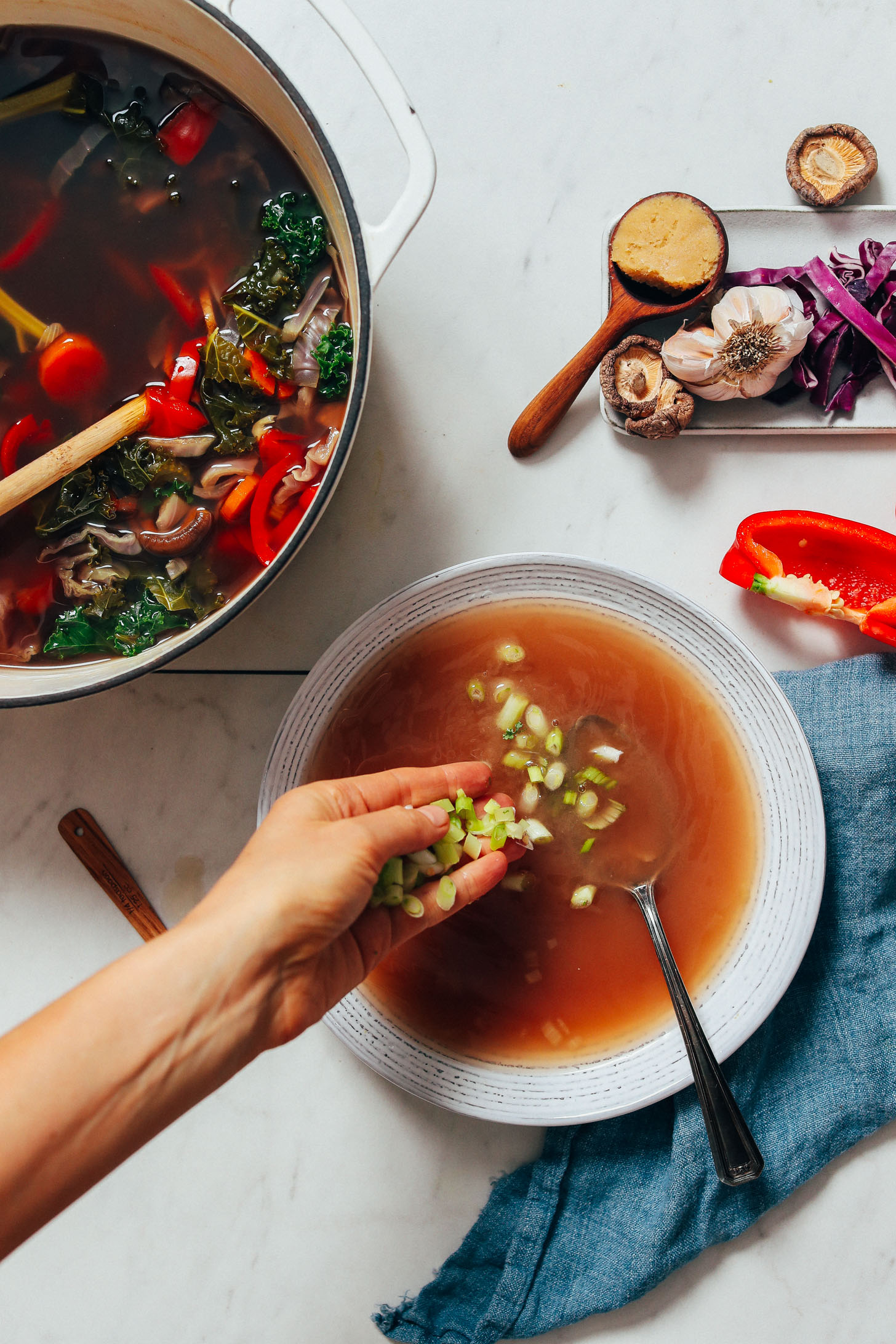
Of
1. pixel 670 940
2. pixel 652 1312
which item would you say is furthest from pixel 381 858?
pixel 652 1312

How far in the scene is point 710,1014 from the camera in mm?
1348

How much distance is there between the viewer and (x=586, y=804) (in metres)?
1.38

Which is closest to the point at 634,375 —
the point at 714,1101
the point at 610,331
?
Result: the point at 610,331

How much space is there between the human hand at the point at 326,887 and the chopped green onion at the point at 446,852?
0.02 m

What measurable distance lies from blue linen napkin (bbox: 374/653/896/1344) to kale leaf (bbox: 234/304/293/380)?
926mm

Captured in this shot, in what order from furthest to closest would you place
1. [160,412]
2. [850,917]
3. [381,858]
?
[850,917] < [160,412] < [381,858]

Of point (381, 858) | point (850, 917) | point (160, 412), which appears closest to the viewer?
point (381, 858)

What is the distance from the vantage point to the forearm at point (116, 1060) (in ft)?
2.58

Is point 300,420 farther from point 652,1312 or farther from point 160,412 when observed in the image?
point 652,1312

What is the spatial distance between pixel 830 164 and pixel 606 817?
1104mm

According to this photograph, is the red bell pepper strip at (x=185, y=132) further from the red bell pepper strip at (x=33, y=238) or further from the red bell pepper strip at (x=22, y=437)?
the red bell pepper strip at (x=22, y=437)

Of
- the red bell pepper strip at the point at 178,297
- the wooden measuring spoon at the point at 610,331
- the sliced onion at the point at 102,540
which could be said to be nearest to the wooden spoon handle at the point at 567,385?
the wooden measuring spoon at the point at 610,331

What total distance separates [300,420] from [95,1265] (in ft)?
4.78

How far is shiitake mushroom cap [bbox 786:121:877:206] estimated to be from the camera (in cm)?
139
